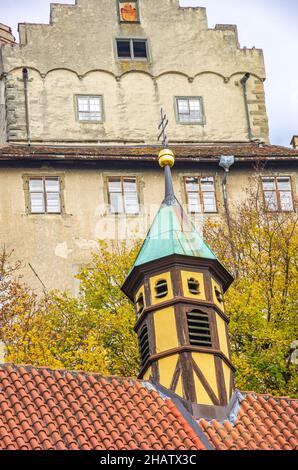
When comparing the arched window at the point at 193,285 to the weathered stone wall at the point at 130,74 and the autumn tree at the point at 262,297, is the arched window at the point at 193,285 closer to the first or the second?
the autumn tree at the point at 262,297

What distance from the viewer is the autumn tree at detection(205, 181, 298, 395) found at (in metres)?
42.6

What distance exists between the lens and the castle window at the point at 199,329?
35594 mm

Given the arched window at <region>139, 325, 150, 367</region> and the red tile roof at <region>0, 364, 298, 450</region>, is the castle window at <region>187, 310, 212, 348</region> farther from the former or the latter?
the red tile roof at <region>0, 364, 298, 450</region>

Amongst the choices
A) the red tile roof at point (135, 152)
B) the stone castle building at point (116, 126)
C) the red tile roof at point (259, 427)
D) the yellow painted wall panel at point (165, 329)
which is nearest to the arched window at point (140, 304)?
the yellow painted wall panel at point (165, 329)

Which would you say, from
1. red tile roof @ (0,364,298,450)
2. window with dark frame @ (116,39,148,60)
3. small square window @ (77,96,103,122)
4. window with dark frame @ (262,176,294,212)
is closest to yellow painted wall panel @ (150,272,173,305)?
red tile roof @ (0,364,298,450)

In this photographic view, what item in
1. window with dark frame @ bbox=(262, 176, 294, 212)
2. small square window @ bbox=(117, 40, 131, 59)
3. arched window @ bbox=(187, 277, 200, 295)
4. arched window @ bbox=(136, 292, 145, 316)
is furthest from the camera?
small square window @ bbox=(117, 40, 131, 59)

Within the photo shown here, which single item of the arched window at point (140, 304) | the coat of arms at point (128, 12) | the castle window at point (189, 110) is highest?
the coat of arms at point (128, 12)

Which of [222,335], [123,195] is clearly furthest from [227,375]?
[123,195]

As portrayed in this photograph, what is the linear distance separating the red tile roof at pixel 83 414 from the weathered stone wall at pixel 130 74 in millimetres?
27126

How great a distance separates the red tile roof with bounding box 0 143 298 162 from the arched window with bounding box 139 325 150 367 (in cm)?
1993

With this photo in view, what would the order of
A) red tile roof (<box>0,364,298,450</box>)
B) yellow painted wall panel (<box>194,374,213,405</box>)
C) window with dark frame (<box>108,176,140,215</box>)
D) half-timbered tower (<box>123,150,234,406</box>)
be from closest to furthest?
red tile roof (<box>0,364,298,450</box>), yellow painted wall panel (<box>194,374,213,405</box>), half-timbered tower (<box>123,150,234,406</box>), window with dark frame (<box>108,176,140,215</box>)

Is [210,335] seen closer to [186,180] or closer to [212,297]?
[212,297]

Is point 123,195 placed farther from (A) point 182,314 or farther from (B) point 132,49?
(A) point 182,314
